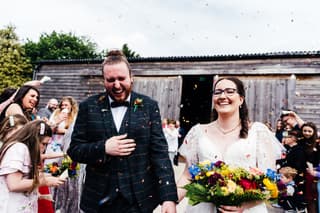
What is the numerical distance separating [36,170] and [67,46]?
1984 inches

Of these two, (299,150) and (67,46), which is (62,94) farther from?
(67,46)

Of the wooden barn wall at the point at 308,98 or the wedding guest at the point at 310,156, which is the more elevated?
the wooden barn wall at the point at 308,98

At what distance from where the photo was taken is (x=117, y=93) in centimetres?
241

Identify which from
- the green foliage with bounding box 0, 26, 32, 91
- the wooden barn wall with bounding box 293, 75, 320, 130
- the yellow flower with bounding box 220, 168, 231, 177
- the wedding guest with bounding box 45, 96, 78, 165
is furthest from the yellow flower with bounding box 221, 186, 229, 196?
the green foliage with bounding box 0, 26, 32, 91

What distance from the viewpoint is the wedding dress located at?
275 centimetres

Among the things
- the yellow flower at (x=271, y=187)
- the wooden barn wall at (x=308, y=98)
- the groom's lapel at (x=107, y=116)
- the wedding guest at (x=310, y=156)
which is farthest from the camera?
the wooden barn wall at (x=308, y=98)

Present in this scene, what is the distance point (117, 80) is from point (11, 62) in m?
33.2

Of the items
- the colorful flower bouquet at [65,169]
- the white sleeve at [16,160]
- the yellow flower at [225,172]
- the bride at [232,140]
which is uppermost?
the bride at [232,140]

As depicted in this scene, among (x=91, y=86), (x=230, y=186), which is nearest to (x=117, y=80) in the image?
(x=230, y=186)

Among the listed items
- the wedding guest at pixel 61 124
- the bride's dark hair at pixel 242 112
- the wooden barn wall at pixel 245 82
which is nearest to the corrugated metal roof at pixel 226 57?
the wooden barn wall at pixel 245 82

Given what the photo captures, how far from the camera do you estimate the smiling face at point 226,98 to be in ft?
9.21

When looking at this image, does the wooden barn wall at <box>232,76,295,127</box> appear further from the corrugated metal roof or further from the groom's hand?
the groom's hand

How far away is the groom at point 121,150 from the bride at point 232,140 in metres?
0.40

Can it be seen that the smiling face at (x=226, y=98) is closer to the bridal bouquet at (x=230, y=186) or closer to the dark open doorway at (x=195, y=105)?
the bridal bouquet at (x=230, y=186)
